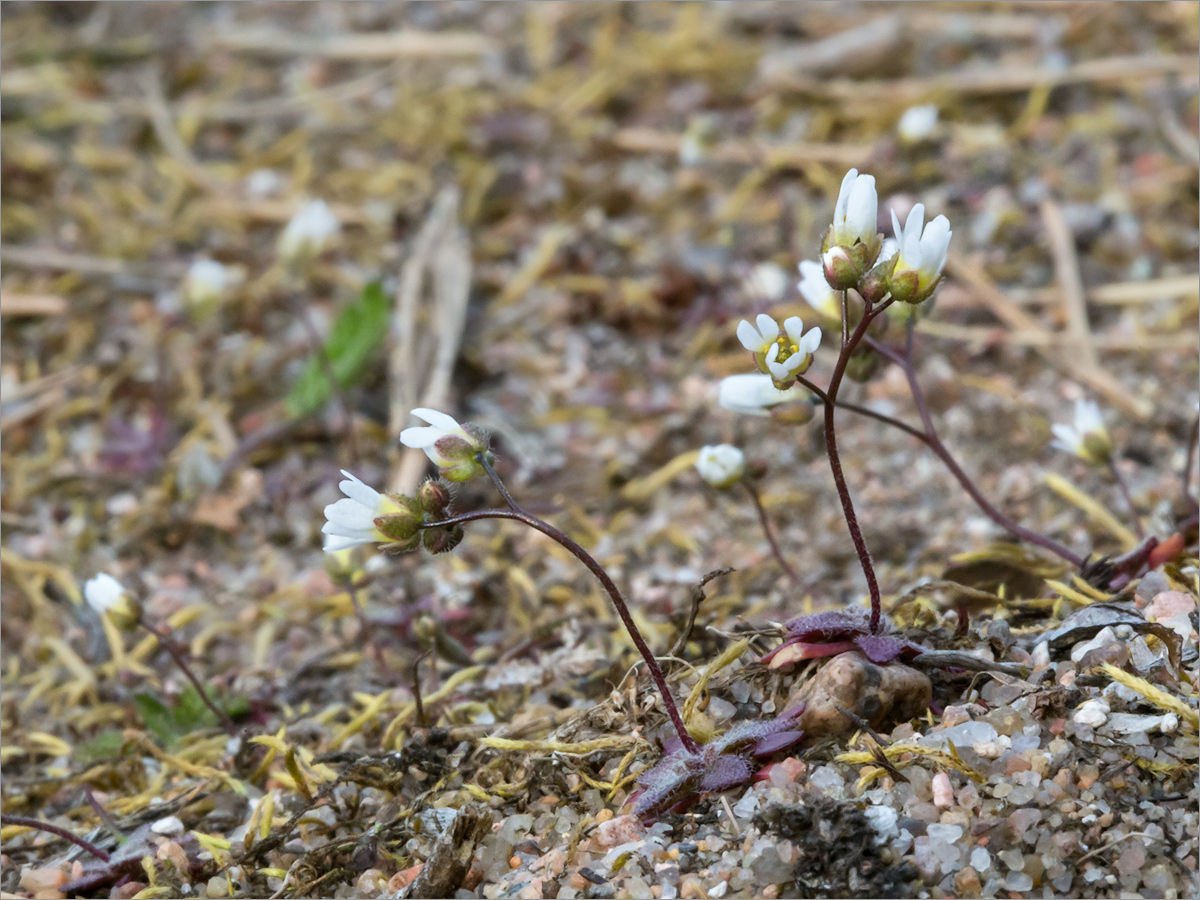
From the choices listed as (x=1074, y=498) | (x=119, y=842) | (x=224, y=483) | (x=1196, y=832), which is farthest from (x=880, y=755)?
(x=224, y=483)

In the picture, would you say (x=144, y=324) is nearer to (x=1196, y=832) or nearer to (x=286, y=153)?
(x=286, y=153)

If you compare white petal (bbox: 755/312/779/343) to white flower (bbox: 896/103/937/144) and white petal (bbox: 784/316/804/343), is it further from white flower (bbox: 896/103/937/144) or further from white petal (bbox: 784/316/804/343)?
white flower (bbox: 896/103/937/144)

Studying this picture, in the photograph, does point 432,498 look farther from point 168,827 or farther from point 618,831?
point 168,827

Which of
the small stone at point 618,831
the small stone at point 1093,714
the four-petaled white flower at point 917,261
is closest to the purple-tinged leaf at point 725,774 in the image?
the small stone at point 618,831

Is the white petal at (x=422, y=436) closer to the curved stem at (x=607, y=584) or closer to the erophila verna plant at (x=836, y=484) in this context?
the erophila verna plant at (x=836, y=484)

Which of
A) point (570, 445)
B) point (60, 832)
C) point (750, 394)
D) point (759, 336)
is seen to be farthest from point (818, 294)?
point (60, 832)

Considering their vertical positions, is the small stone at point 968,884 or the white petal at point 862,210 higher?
the white petal at point 862,210
